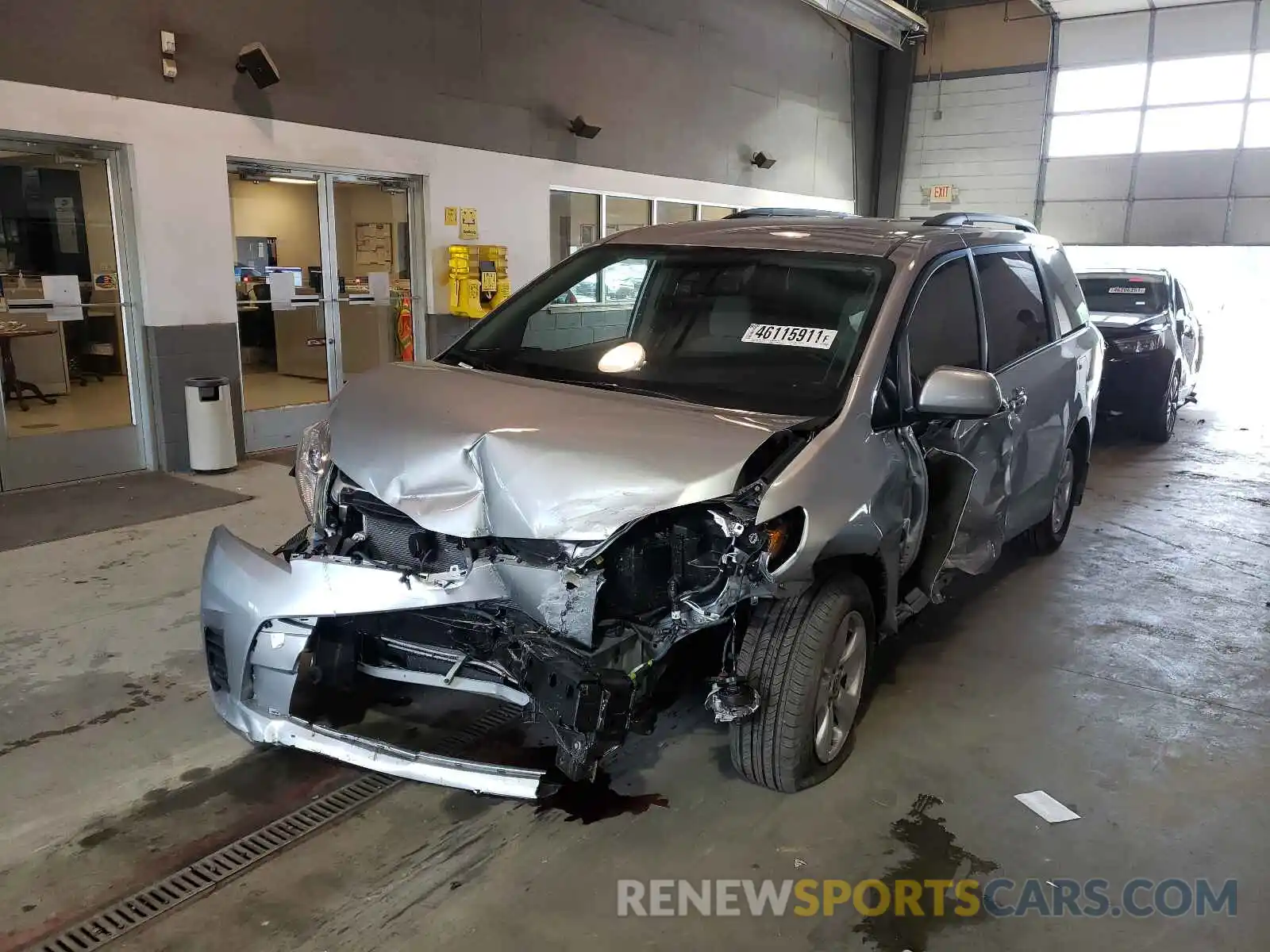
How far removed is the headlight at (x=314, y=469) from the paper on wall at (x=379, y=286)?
626 centimetres

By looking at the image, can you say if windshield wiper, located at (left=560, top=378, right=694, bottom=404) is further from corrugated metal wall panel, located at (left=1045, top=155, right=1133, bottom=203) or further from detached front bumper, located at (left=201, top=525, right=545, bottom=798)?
corrugated metal wall panel, located at (left=1045, top=155, right=1133, bottom=203)

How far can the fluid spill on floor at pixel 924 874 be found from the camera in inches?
97.0

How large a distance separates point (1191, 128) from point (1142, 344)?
7.97m

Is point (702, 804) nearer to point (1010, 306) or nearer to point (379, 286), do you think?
point (1010, 306)

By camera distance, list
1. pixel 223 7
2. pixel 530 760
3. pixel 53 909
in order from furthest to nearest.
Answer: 1. pixel 223 7
2. pixel 530 760
3. pixel 53 909

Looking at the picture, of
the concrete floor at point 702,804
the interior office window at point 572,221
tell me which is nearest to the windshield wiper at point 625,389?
the concrete floor at point 702,804

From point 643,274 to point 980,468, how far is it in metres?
1.60

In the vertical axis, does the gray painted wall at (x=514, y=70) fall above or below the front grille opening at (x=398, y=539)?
above

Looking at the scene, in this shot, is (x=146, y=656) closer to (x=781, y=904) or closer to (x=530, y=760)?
(x=530, y=760)

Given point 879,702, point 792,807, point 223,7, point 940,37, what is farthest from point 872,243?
point 940,37

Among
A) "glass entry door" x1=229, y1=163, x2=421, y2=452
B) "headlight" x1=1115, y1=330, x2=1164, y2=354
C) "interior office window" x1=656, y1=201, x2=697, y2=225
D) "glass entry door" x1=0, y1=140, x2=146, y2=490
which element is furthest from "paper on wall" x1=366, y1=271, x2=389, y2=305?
"headlight" x1=1115, y1=330, x2=1164, y2=354

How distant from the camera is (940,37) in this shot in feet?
54.0

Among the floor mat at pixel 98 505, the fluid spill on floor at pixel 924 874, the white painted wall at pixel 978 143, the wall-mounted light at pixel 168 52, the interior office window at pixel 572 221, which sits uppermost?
the white painted wall at pixel 978 143

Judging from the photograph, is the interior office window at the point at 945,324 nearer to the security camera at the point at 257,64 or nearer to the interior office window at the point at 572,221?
the security camera at the point at 257,64
